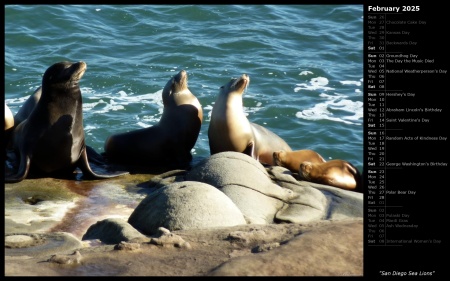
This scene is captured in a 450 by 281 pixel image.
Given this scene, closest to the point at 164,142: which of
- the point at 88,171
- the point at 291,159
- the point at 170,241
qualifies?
the point at 88,171

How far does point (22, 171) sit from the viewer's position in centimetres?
917

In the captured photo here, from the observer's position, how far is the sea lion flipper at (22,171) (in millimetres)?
9023

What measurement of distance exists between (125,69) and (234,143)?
20.9 ft

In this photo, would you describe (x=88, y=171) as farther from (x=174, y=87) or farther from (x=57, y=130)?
(x=174, y=87)

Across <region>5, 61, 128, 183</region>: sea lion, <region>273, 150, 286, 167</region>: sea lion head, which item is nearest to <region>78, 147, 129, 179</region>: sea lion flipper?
<region>5, 61, 128, 183</region>: sea lion

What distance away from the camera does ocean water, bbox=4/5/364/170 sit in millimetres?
14625

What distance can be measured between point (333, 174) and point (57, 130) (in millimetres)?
2990

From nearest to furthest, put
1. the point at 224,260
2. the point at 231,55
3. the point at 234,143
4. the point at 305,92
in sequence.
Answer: the point at 224,260, the point at 234,143, the point at 305,92, the point at 231,55

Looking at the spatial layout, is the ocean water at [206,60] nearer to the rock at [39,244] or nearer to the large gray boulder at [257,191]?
the large gray boulder at [257,191]

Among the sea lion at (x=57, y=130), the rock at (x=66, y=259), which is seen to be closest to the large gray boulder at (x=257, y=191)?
the sea lion at (x=57, y=130)

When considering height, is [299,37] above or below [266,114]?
above
